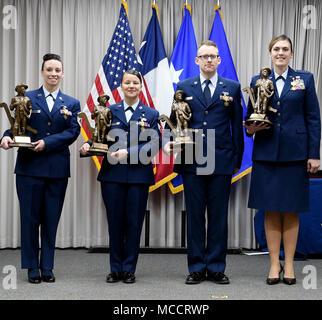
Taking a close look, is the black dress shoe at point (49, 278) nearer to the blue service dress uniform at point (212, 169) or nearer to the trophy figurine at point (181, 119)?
the blue service dress uniform at point (212, 169)

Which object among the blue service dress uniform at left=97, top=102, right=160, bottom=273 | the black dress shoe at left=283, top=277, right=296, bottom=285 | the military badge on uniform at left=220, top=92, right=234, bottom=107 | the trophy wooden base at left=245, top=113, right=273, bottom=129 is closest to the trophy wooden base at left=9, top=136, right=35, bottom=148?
the blue service dress uniform at left=97, top=102, right=160, bottom=273

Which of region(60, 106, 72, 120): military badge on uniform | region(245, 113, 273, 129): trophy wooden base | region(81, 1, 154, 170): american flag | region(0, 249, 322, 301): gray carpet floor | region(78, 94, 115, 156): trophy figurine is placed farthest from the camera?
region(81, 1, 154, 170): american flag

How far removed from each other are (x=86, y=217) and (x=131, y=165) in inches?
68.9

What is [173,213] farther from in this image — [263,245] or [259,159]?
[259,159]

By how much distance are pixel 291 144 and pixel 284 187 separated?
11.7 inches

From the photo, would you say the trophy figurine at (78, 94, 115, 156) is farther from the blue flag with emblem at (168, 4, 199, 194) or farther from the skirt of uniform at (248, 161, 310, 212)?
the blue flag with emblem at (168, 4, 199, 194)

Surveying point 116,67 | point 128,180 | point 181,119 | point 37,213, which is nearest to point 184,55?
point 116,67

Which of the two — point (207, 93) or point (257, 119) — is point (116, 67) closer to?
point (207, 93)

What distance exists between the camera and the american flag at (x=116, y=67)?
181 inches

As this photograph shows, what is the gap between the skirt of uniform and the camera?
3188 mm

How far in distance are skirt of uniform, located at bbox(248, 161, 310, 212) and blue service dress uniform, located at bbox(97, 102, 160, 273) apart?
781 millimetres

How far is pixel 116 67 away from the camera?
4.61 m

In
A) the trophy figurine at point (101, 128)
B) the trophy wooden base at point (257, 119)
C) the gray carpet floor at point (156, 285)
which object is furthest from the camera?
the trophy figurine at point (101, 128)

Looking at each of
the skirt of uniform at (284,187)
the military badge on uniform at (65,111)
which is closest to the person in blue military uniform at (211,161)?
A: the skirt of uniform at (284,187)
